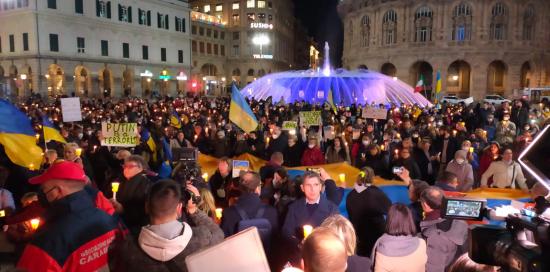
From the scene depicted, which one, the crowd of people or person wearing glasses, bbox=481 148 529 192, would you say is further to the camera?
person wearing glasses, bbox=481 148 529 192

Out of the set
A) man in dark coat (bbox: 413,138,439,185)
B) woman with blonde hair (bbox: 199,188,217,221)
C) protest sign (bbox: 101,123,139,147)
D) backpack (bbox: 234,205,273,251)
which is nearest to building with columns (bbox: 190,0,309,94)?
protest sign (bbox: 101,123,139,147)

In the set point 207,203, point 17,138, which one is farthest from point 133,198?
point 17,138

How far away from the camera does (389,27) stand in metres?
64.3

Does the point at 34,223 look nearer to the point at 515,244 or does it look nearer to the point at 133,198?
the point at 133,198

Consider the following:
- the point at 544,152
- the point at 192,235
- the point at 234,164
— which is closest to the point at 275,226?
the point at 192,235

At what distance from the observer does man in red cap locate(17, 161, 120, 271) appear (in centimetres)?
313

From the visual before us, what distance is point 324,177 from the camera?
6066 millimetres

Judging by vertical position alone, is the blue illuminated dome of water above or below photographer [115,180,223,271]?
above

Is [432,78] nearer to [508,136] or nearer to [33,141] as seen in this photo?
[508,136]

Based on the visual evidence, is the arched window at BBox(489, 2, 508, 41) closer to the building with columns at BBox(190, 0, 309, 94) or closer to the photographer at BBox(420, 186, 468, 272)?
the building with columns at BBox(190, 0, 309, 94)

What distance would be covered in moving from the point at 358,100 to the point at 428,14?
3885cm

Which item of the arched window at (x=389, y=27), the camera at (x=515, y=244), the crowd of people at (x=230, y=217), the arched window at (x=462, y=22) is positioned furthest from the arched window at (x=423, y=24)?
the camera at (x=515, y=244)

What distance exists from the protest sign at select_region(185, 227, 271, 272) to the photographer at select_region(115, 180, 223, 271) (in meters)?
0.55

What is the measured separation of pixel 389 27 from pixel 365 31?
4.63 metres
